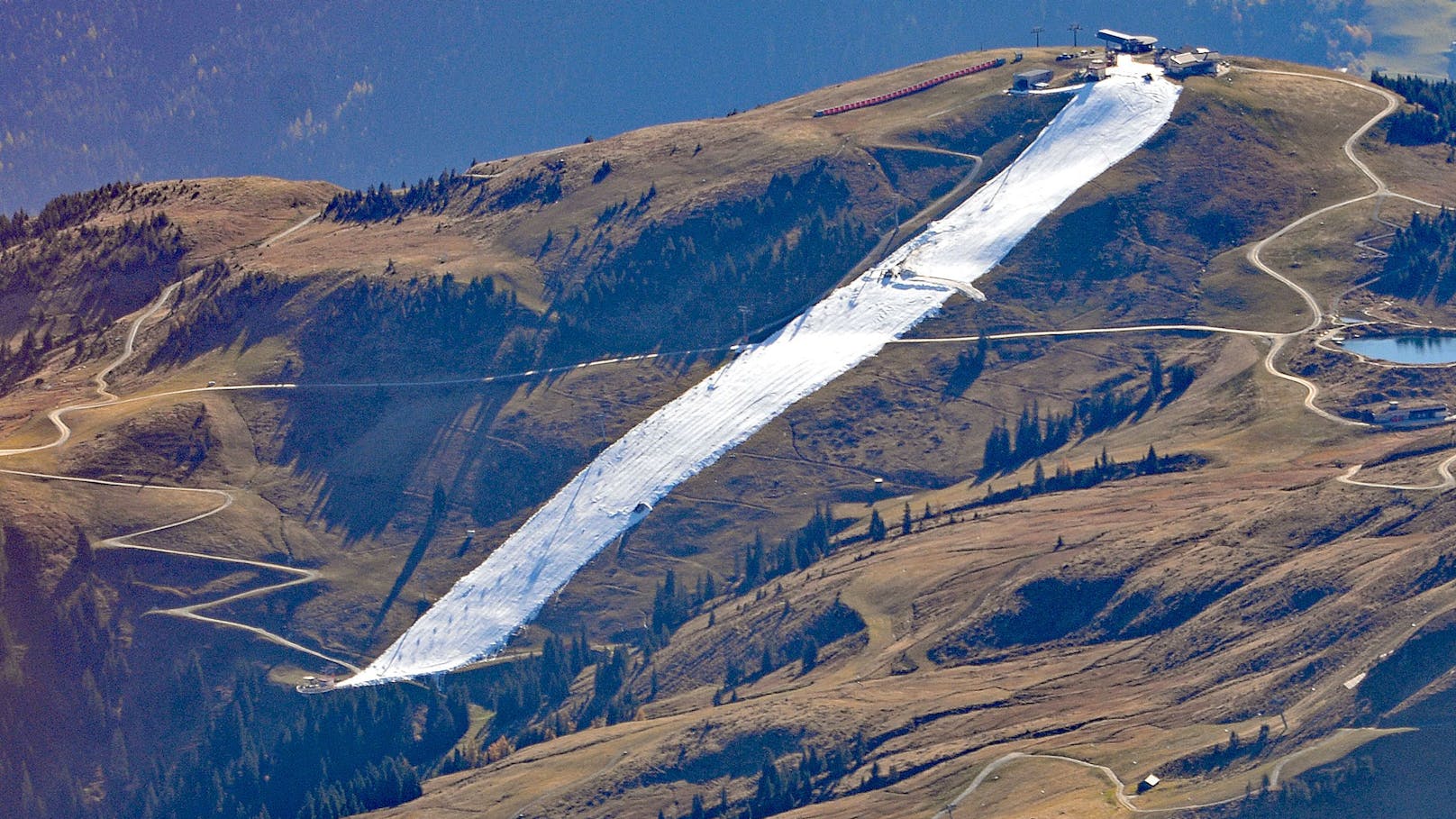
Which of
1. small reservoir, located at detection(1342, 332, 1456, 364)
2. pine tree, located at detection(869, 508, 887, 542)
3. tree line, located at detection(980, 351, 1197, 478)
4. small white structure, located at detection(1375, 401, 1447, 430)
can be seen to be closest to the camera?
small white structure, located at detection(1375, 401, 1447, 430)

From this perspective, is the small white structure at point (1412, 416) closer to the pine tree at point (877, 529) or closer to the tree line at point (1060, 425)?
the tree line at point (1060, 425)

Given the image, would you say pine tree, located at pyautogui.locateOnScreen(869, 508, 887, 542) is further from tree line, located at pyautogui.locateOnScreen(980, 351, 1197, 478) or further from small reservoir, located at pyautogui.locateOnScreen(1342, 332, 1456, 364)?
small reservoir, located at pyautogui.locateOnScreen(1342, 332, 1456, 364)

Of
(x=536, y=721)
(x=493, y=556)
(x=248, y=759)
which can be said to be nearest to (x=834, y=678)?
(x=536, y=721)

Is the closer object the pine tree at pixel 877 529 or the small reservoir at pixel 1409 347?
the pine tree at pixel 877 529

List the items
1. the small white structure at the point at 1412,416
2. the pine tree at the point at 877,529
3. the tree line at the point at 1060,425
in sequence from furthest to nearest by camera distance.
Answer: the tree line at the point at 1060,425 → the pine tree at the point at 877,529 → the small white structure at the point at 1412,416

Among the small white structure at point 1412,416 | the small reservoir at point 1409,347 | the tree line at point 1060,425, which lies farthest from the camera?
the tree line at point 1060,425

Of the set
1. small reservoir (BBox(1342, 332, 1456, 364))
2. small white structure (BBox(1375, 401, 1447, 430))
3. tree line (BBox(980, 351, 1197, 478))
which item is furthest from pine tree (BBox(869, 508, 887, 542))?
small reservoir (BBox(1342, 332, 1456, 364))

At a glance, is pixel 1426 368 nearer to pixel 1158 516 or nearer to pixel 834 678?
pixel 1158 516

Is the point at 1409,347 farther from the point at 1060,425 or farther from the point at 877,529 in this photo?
the point at 877,529

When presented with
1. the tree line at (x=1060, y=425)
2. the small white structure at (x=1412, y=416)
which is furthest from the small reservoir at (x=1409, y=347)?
the tree line at (x=1060, y=425)
